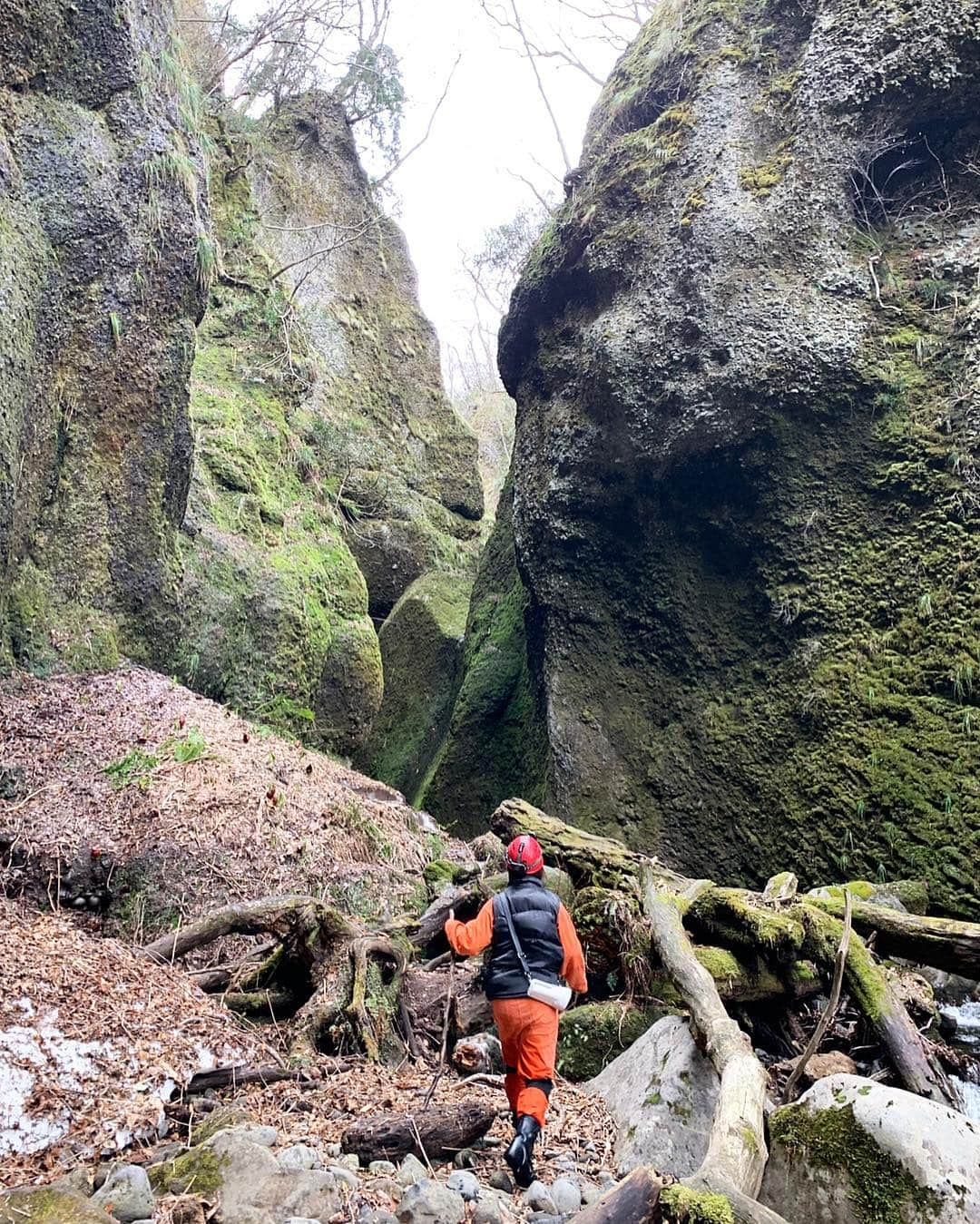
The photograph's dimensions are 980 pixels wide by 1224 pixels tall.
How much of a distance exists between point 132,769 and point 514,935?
11.1ft

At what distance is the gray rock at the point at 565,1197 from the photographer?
2861 mm

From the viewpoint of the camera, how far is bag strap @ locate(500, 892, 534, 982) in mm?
3742

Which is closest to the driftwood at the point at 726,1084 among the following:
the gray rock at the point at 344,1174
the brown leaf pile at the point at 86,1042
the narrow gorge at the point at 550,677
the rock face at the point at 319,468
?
the narrow gorge at the point at 550,677

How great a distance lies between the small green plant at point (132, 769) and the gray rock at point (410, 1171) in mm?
3533

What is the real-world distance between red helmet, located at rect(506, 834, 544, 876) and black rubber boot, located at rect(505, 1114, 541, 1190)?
1053 millimetres

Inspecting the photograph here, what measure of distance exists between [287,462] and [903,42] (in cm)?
928

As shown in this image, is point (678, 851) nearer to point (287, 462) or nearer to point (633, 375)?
point (633, 375)

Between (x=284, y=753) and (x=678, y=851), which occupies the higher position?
(x=284, y=753)

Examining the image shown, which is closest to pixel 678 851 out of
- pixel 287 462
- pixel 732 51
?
pixel 287 462

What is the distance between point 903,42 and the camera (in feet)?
27.9

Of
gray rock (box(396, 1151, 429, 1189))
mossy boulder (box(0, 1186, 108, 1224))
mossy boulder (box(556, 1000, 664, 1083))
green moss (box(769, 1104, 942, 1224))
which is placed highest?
mossy boulder (box(0, 1186, 108, 1224))

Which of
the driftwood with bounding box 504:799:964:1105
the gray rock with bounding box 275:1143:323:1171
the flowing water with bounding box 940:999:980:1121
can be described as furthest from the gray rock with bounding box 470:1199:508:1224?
the flowing water with bounding box 940:999:980:1121

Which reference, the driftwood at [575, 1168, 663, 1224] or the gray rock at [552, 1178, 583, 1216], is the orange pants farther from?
the driftwood at [575, 1168, 663, 1224]

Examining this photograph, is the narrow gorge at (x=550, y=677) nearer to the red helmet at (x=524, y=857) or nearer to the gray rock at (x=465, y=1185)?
the gray rock at (x=465, y=1185)
